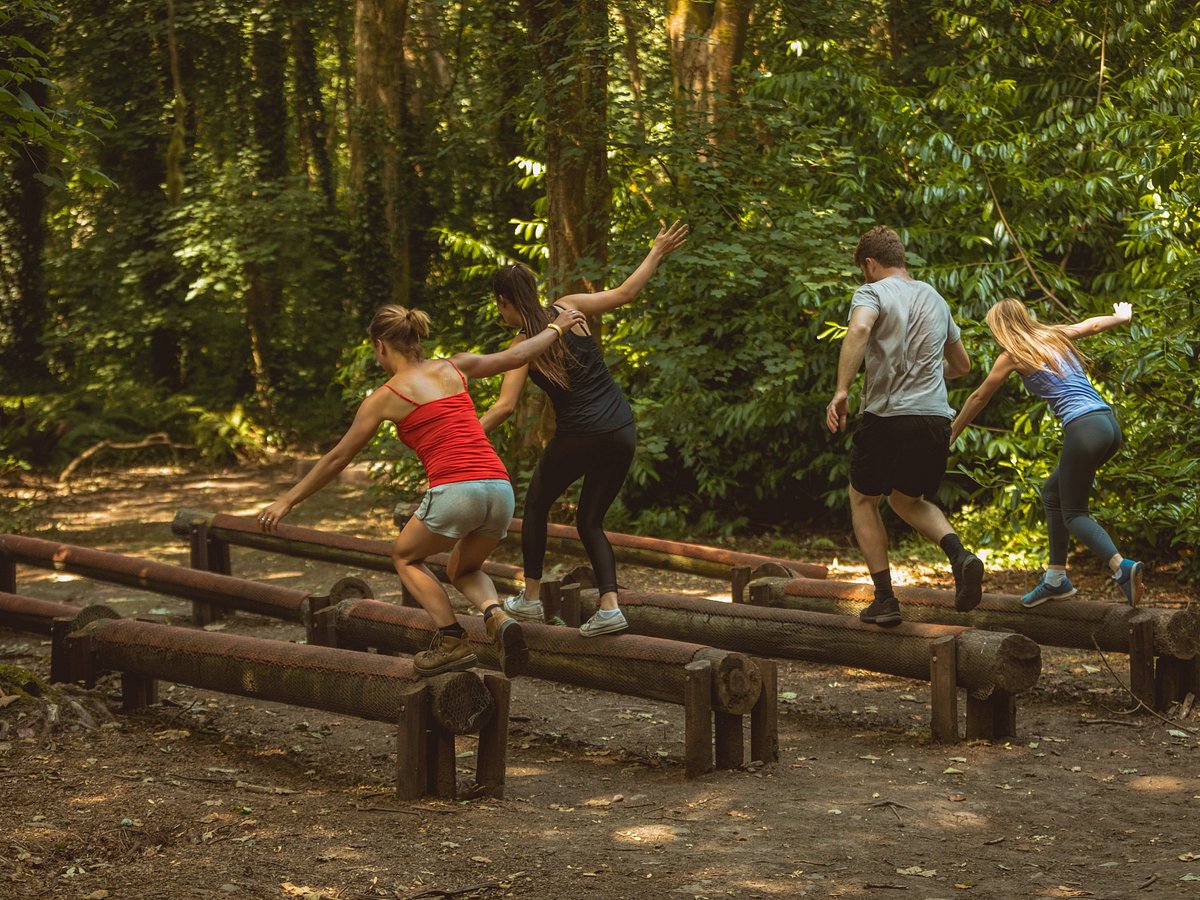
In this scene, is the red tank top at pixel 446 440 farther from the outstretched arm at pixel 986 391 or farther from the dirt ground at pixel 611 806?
the outstretched arm at pixel 986 391

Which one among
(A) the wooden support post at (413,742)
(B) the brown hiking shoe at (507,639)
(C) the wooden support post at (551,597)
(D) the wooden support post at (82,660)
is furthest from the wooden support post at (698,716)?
(D) the wooden support post at (82,660)

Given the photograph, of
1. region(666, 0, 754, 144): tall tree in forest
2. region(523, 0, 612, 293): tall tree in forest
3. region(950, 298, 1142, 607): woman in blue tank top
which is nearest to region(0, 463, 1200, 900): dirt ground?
region(950, 298, 1142, 607): woman in blue tank top

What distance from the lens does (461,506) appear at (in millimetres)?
5711

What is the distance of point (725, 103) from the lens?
12414 mm

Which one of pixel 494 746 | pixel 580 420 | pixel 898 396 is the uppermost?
pixel 898 396

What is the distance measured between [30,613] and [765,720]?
4.52 metres

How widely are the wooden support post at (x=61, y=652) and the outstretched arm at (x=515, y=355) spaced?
2.92 metres

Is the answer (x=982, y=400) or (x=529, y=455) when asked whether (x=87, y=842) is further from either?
(x=529, y=455)

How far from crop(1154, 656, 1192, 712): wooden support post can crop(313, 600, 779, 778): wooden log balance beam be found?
223cm

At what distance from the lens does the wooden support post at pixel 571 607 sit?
27.0ft

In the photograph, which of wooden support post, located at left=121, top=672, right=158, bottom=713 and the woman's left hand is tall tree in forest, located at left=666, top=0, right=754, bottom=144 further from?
the woman's left hand

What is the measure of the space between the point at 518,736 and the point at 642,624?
111cm

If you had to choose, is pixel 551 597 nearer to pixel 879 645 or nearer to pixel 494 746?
pixel 879 645

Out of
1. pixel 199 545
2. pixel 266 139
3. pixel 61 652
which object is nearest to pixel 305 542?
pixel 199 545
